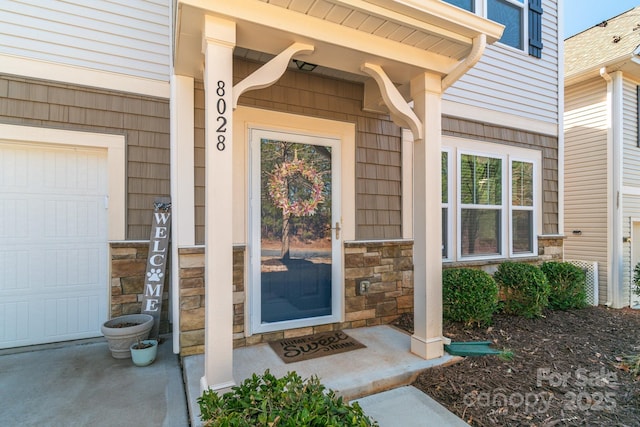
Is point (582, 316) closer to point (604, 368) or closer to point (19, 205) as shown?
point (604, 368)

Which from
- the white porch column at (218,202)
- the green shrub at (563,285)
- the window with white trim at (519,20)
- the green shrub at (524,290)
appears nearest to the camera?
the white porch column at (218,202)

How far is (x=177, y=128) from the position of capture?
2.86 m

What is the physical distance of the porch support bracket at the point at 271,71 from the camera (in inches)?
87.0

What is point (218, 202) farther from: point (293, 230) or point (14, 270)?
point (14, 270)

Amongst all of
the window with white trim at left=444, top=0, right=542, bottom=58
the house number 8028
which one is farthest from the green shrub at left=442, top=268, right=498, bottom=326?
the window with white trim at left=444, top=0, right=542, bottom=58

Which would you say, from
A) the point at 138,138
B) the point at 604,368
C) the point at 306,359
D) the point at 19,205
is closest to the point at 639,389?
the point at 604,368

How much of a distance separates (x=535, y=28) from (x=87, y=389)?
6951mm

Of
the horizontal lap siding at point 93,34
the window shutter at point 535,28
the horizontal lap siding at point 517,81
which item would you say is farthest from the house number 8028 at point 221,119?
the window shutter at point 535,28

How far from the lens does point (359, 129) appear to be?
3.68 meters

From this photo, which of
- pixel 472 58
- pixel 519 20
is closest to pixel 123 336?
pixel 472 58

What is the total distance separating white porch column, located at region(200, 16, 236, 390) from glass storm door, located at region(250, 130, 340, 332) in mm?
1017

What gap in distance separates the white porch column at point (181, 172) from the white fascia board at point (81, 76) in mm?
649

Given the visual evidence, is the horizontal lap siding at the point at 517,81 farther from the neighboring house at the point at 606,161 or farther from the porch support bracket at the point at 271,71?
the porch support bracket at the point at 271,71

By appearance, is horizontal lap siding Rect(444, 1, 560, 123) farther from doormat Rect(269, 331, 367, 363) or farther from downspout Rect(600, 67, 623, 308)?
doormat Rect(269, 331, 367, 363)
